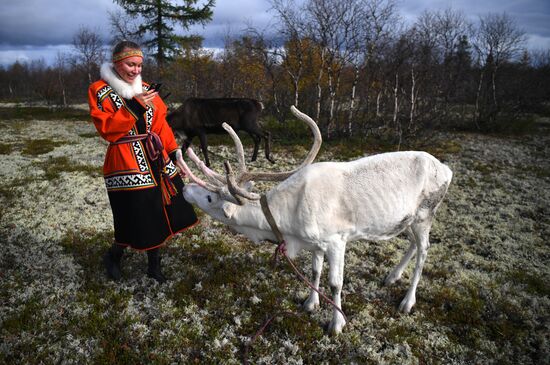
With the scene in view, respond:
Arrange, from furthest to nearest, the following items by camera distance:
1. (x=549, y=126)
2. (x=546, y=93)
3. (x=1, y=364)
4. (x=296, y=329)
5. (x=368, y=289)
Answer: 1. (x=546, y=93)
2. (x=549, y=126)
3. (x=368, y=289)
4. (x=296, y=329)
5. (x=1, y=364)

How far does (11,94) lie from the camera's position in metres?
46.2

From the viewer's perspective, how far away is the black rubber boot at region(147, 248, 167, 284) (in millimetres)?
3747

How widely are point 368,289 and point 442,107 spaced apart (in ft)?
43.7

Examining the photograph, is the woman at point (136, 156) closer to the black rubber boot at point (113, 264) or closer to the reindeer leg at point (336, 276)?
the black rubber boot at point (113, 264)

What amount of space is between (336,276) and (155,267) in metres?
2.17

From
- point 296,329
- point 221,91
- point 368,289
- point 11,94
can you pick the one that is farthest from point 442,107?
point 11,94

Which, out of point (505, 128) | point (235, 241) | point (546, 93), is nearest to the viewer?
point (235, 241)

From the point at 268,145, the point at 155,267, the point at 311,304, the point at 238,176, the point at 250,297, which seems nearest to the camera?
the point at 238,176

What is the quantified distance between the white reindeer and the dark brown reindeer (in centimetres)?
563

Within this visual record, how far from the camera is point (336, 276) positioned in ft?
9.89

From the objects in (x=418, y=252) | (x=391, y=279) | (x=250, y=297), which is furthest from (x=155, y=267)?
(x=418, y=252)

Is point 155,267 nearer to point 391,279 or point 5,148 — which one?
point 391,279

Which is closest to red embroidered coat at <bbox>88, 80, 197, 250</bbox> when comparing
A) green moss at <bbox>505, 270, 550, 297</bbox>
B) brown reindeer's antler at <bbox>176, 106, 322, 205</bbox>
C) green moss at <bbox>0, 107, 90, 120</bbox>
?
brown reindeer's antler at <bbox>176, 106, 322, 205</bbox>

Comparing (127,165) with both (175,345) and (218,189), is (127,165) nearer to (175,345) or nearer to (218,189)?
(218,189)
